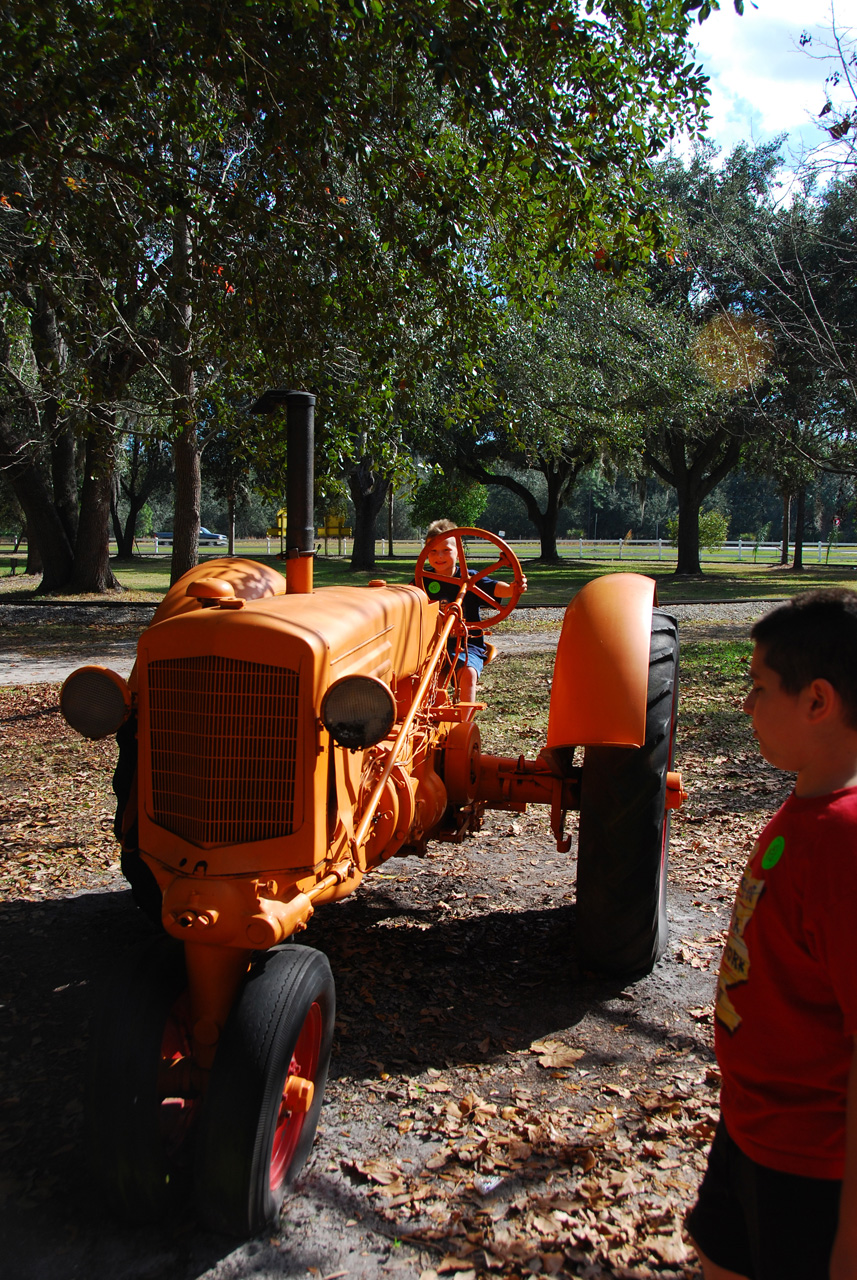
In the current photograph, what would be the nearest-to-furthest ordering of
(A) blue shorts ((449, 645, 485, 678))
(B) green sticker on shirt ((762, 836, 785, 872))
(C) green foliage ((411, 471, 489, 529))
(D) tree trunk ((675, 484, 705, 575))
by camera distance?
1. (B) green sticker on shirt ((762, 836, 785, 872))
2. (A) blue shorts ((449, 645, 485, 678))
3. (D) tree trunk ((675, 484, 705, 575))
4. (C) green foliage ((411, 471, 489, 529))

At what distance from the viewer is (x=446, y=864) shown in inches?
197

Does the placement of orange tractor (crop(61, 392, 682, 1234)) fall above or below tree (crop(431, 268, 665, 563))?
below

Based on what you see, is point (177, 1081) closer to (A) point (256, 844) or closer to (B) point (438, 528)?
(A) point (256, 844)

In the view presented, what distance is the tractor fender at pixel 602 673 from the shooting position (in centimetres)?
352

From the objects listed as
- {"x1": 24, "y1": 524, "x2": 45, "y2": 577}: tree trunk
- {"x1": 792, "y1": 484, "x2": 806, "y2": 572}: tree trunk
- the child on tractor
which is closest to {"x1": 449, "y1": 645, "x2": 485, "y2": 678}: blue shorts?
the child on tractor

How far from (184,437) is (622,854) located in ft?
→ 28.5

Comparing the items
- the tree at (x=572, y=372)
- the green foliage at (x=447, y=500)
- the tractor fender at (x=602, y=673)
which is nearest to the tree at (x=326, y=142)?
the tractor fender at (x=602, y=673)

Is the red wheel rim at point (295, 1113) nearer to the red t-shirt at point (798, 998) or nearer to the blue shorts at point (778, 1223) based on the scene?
the blue shorts at point (778, 1223)

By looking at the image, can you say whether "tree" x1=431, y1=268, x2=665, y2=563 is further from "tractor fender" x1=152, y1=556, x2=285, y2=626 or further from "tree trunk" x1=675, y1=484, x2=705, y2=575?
"tractor fender" x1=152, y1=556, x2=285, y2=626

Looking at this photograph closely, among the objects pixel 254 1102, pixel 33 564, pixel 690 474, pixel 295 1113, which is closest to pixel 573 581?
pixel 690 474

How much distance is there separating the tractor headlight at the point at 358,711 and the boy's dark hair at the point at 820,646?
117 cm

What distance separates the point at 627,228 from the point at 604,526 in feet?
236

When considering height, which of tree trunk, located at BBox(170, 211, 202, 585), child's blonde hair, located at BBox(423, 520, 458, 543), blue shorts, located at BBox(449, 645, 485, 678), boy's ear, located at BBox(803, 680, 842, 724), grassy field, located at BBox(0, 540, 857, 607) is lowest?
grassy field, located at BBox(0, 540, 857, 607)

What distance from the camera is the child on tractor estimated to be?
4.70m
